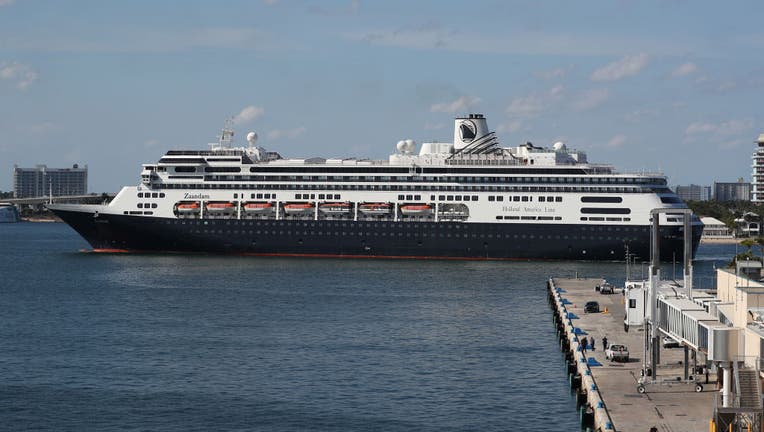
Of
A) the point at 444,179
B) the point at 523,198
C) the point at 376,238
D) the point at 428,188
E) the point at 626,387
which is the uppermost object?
the point at 444,179

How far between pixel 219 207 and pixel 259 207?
3550mm

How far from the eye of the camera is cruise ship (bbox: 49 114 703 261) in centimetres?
9800

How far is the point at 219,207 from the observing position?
104500 millimetres

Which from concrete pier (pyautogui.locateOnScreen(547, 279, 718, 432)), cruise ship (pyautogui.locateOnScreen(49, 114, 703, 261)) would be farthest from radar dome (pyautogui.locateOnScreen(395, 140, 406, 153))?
concrete pier (pyautogui.locateOnScreen(547, 279, 718, 432))

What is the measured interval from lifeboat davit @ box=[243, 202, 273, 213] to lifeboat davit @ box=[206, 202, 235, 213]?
1.46m

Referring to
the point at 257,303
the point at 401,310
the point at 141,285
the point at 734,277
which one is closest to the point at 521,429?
the point at 734,277

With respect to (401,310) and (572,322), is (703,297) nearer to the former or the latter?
(572,322)

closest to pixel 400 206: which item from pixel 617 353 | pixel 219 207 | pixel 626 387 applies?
pixel 219 207

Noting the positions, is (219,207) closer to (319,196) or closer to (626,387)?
(319,196)

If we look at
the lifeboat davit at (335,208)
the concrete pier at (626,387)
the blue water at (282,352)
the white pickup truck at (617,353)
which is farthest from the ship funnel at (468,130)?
the white pickup truck at (617,353)

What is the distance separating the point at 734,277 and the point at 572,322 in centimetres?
1648

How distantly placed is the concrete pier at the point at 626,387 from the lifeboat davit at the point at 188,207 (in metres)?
54.2

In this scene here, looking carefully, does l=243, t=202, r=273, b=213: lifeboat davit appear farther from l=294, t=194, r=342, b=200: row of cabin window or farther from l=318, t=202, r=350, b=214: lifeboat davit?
l=318, t=202, r=350, b=214: lifeboat davit

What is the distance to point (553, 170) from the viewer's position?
329 feet
